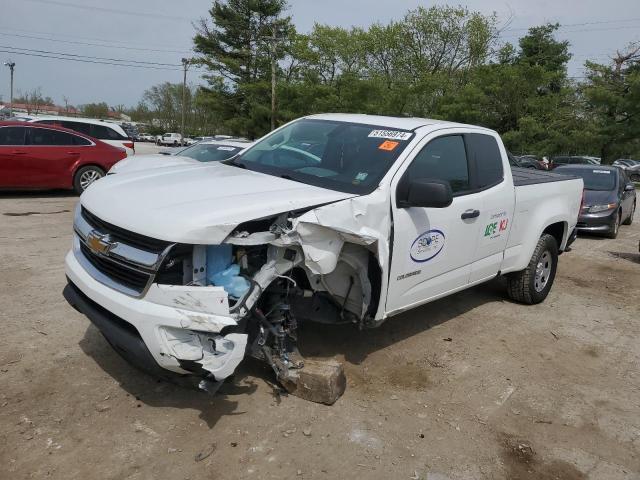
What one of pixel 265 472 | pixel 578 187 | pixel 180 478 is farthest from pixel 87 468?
pixel 578 187

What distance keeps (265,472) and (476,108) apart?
29484 mm

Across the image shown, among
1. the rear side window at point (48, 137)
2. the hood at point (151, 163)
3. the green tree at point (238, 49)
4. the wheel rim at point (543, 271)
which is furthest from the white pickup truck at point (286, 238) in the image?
the green tree at point (238, 49)

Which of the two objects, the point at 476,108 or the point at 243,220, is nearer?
the point at 243,220

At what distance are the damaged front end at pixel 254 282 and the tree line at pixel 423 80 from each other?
85.2 feet

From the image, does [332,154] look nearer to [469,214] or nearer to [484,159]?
[469,214]

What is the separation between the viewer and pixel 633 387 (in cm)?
406

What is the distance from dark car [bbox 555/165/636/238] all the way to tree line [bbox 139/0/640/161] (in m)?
16.9

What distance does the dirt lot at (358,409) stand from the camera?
2.87m

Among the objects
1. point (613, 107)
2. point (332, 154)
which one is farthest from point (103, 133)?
point (613, 107)

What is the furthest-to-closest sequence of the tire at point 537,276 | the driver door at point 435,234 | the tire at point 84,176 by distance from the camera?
the tire at point 84,176 < the tire at point 537,276 < the driver door at point 435,234

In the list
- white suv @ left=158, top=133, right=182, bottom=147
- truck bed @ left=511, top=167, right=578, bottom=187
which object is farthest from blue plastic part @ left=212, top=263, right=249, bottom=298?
white suv @ left=158, top=133, right=182, bottom=147

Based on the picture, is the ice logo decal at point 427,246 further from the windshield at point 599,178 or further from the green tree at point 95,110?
the green tree at point 95,110

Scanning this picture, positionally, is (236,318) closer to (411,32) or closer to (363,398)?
(363,398)

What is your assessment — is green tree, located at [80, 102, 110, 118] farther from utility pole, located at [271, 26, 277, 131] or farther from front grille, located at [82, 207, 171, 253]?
front grille, located at [82, 207, 171, 253]
